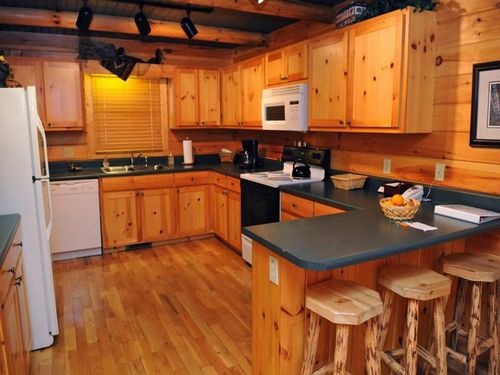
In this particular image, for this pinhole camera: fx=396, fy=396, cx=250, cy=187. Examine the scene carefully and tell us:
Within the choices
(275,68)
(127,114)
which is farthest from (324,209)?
(127,114)

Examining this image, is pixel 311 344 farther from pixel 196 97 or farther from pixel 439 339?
pixel 196 97

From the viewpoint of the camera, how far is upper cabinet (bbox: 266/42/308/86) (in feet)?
11.5

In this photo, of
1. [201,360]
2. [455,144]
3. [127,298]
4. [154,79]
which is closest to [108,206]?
[127,298]

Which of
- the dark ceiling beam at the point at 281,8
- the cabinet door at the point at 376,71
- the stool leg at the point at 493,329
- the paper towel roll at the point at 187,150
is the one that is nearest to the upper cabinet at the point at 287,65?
the dark ceiling beam at the point at 281,8

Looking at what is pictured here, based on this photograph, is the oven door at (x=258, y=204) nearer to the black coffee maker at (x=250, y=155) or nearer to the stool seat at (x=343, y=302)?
the black coffee maker at (x=250, y=155)

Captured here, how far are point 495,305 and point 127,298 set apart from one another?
105 inches

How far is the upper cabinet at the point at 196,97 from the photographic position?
4.88m

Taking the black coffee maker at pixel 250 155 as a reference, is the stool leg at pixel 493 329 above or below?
below

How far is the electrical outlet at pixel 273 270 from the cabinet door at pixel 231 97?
3.03m

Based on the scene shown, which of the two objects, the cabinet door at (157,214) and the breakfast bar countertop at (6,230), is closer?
the breakfast bar countertop at (6,230)

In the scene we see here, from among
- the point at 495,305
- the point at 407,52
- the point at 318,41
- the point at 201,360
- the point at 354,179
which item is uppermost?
the point at 318,41

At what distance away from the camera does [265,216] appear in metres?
3.63

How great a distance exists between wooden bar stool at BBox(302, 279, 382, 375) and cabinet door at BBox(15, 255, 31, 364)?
1521 millimetres

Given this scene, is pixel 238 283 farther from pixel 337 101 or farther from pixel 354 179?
pixel 337 101
